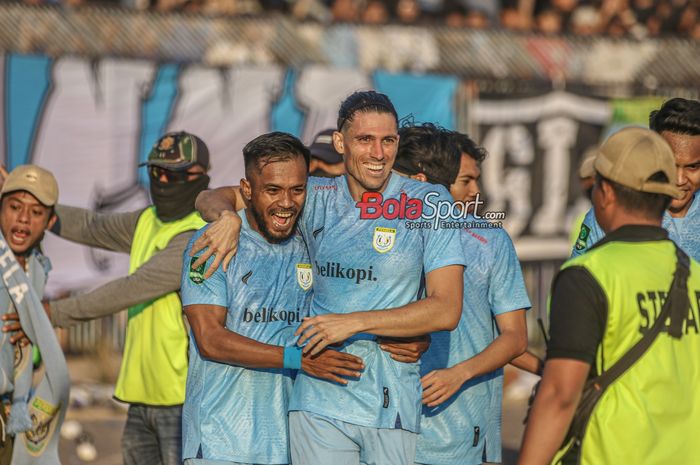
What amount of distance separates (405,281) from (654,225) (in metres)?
1.22

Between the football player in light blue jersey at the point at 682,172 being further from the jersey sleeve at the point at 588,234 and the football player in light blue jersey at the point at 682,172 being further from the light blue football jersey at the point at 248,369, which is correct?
the light blue football jersey at the point at 248,369

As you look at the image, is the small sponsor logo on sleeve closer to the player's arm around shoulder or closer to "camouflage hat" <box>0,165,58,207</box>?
the player's arm around shoulder

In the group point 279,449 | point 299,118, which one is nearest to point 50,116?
point 299,118

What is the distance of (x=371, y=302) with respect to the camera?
533 centimetres

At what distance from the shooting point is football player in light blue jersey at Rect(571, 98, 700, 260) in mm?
6012

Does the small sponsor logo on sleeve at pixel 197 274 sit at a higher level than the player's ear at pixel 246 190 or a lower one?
lower

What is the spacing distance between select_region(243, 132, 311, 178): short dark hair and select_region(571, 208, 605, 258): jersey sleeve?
1.37 metres

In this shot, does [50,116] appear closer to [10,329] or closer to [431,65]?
[431,65]

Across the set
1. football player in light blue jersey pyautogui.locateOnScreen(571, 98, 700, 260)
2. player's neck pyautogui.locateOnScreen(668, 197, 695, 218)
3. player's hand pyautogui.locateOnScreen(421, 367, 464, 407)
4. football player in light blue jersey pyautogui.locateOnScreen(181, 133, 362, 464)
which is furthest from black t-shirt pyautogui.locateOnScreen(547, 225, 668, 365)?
player's neck pyautogui.locateOnScreen(668, 197, 695, 218)

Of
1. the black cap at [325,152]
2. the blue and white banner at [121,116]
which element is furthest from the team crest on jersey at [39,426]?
the blue and white banner at [121,116]

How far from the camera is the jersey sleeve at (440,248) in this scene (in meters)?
5.37

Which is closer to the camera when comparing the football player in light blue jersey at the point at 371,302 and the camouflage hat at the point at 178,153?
the football player in light blue jersey at the point at 371,302

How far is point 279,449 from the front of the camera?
5598 mm

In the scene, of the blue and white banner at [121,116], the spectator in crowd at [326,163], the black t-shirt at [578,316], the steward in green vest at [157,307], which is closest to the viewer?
the black t-shirt at [578,316]
